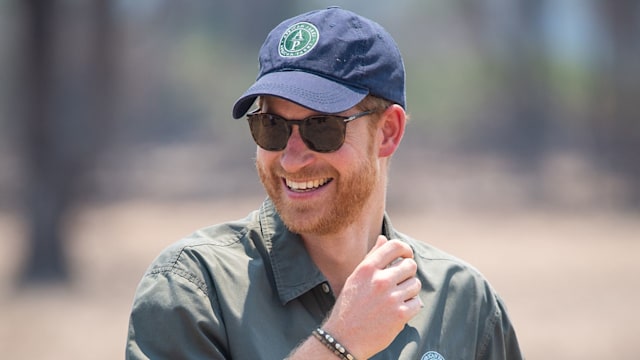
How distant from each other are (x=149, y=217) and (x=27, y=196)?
3389mm

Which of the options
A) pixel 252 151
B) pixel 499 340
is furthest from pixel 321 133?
pixel 252 151

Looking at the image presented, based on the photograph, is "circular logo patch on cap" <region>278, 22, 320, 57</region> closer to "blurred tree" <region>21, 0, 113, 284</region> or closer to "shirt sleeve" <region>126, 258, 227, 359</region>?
"shirt sleeve" <region>126, 258, 227, 359</region>

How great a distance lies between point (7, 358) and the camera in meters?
9.07

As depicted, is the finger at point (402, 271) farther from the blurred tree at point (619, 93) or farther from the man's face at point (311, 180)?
the blurred tree at point (619, 93)

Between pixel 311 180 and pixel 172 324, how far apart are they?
509 mm

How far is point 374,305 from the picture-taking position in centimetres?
252

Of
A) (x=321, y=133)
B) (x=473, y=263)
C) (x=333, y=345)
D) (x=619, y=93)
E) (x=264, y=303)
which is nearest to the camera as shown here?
(x=333, y=345)

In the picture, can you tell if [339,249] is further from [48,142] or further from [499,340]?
[48,142]

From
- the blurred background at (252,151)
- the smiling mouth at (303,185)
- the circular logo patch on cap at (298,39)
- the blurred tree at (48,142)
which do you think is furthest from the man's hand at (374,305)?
the blurred tree at (48,142)

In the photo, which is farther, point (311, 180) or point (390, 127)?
point (390, 127)

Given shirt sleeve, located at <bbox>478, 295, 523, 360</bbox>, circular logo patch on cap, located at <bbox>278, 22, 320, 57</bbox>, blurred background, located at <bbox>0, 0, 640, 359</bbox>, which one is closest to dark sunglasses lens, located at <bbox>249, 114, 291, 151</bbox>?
circular logo patch on cap, located at <bbox>278, 22, 320, 57</bbox>

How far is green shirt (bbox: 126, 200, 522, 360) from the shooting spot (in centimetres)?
251

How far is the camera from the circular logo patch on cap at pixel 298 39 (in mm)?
2797

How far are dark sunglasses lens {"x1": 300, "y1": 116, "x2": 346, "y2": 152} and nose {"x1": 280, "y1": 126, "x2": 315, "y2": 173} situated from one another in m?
0.01
